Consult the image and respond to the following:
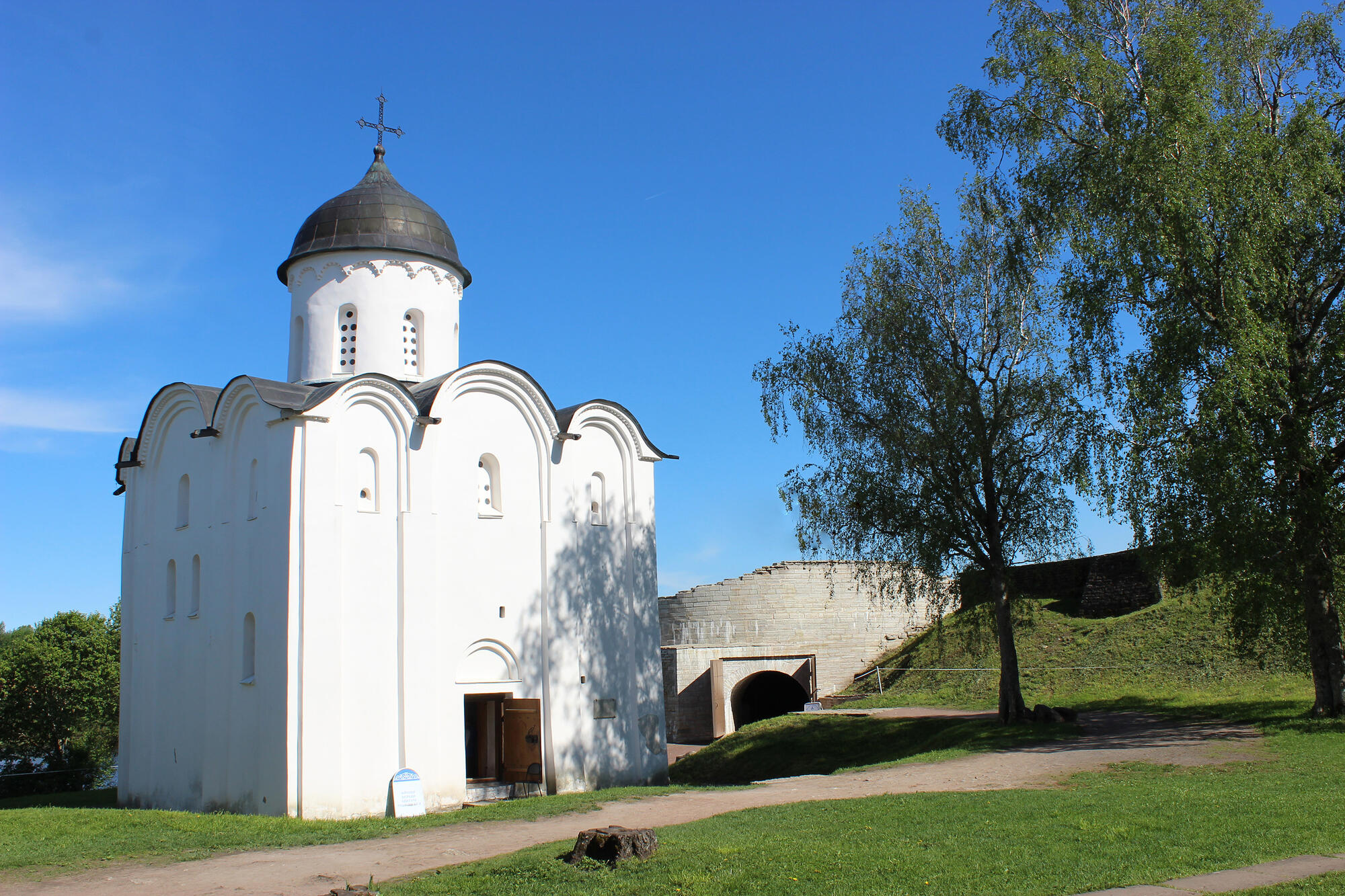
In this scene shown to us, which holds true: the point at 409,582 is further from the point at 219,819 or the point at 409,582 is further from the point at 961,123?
the point at 961,123

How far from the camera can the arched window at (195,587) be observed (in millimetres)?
17328

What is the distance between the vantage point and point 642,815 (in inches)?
518

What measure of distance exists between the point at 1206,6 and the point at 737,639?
67.4ft

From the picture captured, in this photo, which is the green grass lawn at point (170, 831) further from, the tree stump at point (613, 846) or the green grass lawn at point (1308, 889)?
the green grass lawn at point (1308, 889)

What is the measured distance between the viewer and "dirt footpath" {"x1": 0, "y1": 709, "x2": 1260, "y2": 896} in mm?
9656

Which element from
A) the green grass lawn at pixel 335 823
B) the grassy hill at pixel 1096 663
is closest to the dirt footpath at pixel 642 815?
the green grass lawn at pixel 335 823

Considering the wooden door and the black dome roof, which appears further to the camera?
the black dome roof

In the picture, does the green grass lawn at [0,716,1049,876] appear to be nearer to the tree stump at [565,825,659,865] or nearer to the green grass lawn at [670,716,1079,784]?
the green grass lawn at [670,716,1079,784]

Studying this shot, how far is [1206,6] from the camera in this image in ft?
54.7

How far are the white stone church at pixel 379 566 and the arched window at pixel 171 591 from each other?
36mm

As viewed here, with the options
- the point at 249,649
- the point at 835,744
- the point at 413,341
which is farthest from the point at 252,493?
the point at 835,744

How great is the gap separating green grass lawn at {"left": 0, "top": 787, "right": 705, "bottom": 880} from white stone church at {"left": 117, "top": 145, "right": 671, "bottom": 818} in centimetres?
135

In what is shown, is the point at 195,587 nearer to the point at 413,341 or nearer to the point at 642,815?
the point at 413,341

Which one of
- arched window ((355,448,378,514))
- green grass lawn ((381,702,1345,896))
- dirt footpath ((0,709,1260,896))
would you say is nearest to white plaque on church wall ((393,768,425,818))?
dirt footpath ((0,709,1260,896))
